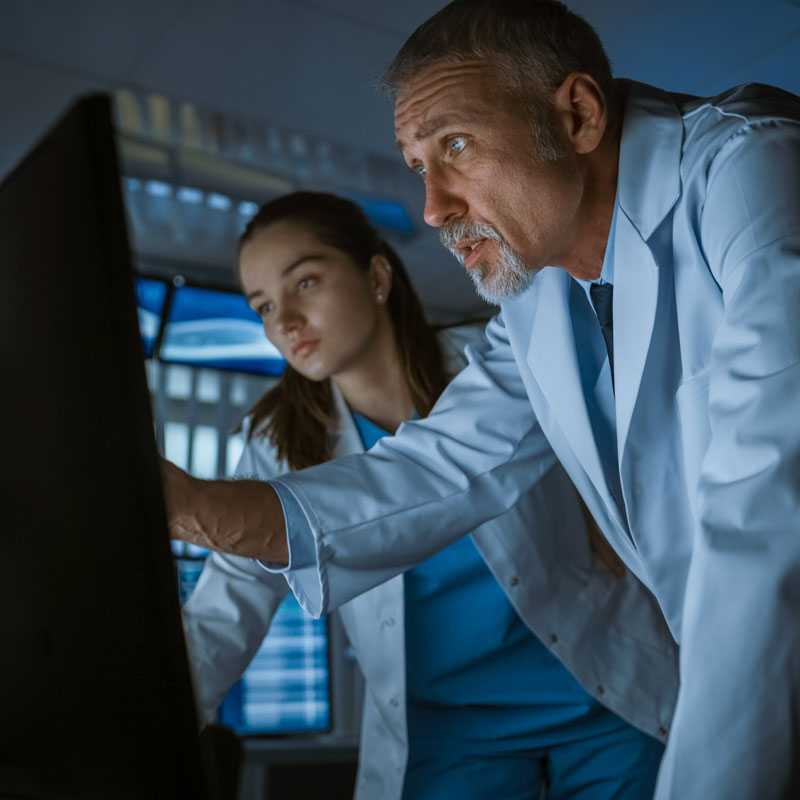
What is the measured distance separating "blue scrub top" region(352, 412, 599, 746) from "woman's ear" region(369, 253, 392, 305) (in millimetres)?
515

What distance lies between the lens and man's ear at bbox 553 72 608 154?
113 centimetres

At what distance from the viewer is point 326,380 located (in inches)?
68.2

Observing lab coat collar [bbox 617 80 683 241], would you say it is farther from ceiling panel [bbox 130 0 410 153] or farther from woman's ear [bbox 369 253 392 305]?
ceiling panel [bbox 130 0 410 153]

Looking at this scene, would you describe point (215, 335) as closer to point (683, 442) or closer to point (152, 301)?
point (152, 301)

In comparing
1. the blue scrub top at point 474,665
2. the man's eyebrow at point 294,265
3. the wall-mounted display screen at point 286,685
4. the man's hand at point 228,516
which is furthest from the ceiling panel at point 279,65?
the wall-mounted display screen at point 286,685

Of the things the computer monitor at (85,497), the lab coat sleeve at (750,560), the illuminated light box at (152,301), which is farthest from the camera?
the illuminated light box at (152,301)

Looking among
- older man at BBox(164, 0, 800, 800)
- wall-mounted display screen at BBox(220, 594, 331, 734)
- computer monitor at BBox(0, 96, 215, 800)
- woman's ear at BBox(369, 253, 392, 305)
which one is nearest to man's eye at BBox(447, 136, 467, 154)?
older man at BBox(164, 0, 800, 800)

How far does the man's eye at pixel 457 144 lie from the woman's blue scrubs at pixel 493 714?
0.66 meters

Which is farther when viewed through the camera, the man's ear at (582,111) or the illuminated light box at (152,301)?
the illuminated light box at (152,301)

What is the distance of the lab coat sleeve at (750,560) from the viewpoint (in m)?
0.58

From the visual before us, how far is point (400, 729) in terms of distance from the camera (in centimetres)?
136

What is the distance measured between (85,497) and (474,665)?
1104 millimetres

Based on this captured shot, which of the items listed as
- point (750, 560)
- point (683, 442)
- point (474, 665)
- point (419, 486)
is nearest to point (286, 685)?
point (474, 665)

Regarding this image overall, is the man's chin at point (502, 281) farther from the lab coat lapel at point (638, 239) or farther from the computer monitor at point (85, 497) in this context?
the computer monitor at point (85, 497)
